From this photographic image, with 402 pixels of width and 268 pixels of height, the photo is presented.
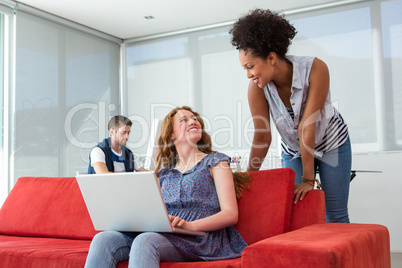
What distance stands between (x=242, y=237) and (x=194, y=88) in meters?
4.15

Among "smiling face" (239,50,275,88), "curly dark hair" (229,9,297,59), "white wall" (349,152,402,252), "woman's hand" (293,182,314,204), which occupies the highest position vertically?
"curly dark hair" (229,9,297,59)

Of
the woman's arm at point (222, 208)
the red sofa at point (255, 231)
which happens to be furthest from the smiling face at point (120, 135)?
the woman's arm at point (222, 208)

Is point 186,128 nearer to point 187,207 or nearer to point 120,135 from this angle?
point 187,207

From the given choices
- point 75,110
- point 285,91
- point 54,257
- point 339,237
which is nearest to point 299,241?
point 339,237

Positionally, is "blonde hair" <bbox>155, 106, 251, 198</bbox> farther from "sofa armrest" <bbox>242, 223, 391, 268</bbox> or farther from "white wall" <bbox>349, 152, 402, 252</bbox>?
"white wall" <bbox>349, 152, 402, 252</bbox>

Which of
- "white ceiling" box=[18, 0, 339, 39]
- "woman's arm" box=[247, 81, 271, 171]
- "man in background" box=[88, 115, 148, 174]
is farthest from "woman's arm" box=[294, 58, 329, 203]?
"white ceiling" box=[18, 0, 339, 39]

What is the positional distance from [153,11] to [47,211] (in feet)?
11.2

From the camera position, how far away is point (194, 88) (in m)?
5.95

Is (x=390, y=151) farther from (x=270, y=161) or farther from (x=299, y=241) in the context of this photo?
(x=299, y=241)

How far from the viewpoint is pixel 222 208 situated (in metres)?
1.87

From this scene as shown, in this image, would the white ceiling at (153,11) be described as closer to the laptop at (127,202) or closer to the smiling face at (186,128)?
the smiling face at (186,128)

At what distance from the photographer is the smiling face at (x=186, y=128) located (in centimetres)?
214

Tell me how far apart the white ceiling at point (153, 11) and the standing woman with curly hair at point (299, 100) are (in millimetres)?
3213

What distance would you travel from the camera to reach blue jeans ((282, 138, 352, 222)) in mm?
1946
